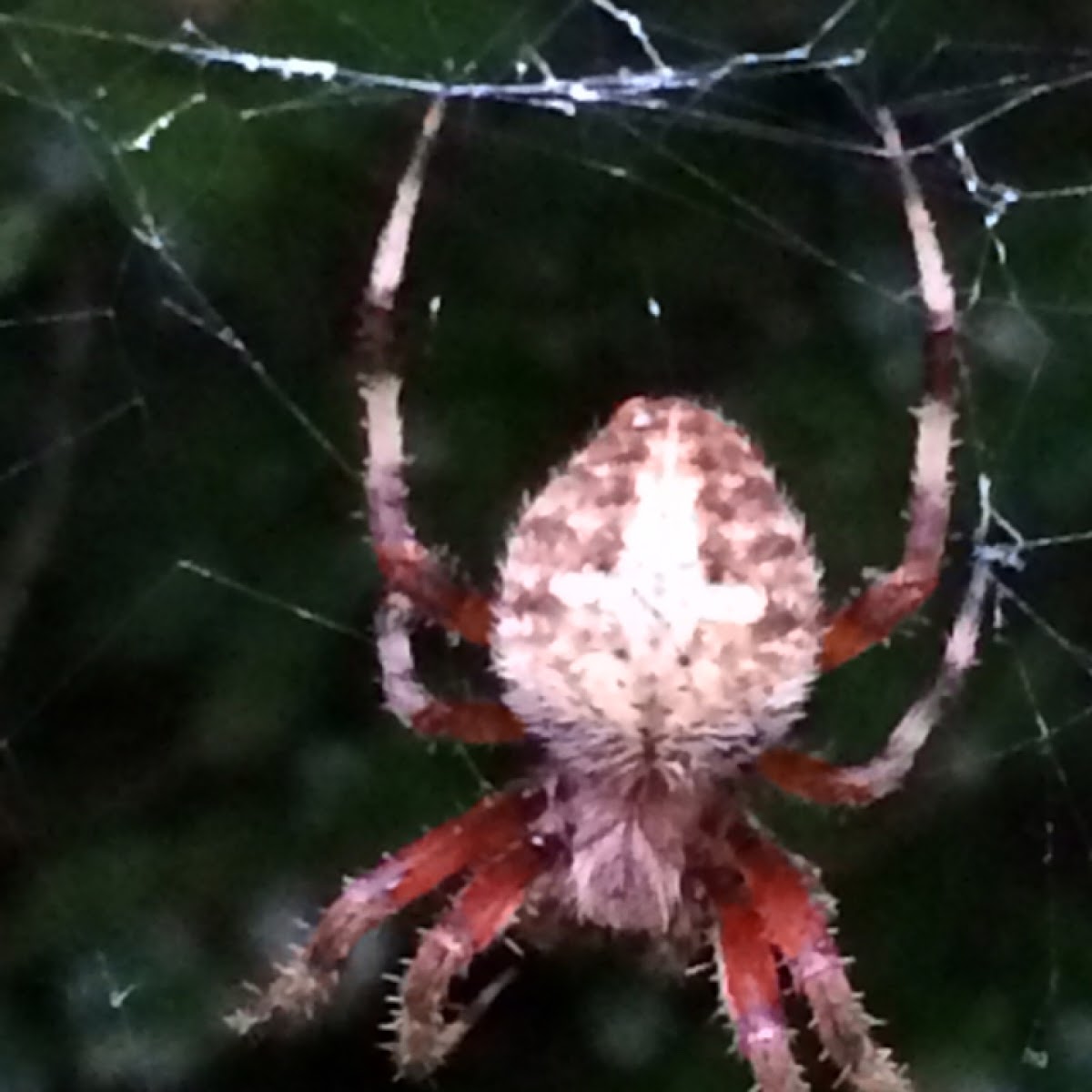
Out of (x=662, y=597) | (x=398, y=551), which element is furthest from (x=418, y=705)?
(x=662, y=597)

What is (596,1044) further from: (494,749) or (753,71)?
(753,71)

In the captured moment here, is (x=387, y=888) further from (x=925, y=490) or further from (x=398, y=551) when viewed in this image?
(x=925, y=490)

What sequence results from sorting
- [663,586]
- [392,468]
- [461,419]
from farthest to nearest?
1. [461,419]
2. [392,468]
3. [663,586]

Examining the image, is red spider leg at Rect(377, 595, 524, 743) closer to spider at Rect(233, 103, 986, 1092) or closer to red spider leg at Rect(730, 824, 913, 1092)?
spider at Rect(233, 103, 986, 1092)

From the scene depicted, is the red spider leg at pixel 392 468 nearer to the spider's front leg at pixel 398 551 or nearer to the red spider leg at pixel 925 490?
the spider's front leg at pixel 398 551

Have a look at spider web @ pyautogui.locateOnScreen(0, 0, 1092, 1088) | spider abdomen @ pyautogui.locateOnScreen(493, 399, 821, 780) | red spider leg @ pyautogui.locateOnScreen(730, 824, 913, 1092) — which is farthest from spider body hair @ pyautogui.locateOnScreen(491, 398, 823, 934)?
spider web @ pyautogui.locateOnScreen(0, 0, 1092, 1088)

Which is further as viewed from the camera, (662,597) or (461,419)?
(461,419)
